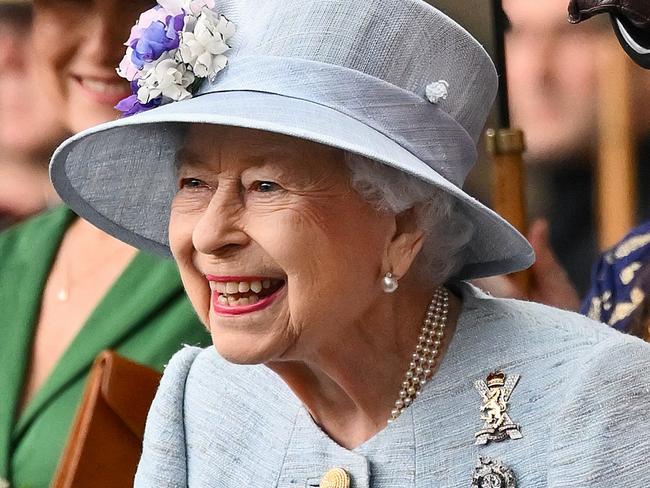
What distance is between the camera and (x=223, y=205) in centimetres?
136

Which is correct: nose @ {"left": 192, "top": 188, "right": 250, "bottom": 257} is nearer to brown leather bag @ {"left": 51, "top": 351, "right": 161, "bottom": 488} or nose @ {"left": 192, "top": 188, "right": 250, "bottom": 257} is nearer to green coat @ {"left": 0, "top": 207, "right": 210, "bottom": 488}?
brown leather bag @ {"left": 51, "top": 351, "right": 161, "bottom": 488}

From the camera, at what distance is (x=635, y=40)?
5.06ft

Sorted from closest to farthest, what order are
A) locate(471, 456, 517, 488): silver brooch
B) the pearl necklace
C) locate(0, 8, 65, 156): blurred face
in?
locate(471, 456, 517, 488): silver brooch → the pearl necklace → locate(0, 8, 65, 156): blurred face

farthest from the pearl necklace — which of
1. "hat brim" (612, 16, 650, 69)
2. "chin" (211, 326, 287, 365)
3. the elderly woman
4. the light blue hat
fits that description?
"hat brim" (612, 16, 650, 69)

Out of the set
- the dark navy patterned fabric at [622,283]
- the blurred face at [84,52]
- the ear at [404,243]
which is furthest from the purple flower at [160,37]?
the blurred face at [84,52]

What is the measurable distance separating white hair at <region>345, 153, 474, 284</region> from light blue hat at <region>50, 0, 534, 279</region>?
24mm

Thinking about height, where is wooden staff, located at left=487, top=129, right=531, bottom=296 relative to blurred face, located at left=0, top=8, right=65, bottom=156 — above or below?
above

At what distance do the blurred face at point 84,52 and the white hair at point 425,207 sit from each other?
1300mm

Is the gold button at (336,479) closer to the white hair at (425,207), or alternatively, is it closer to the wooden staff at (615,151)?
the white hair at (425,207)

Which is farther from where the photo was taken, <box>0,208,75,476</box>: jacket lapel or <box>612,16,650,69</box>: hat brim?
<box>0,208,75,476</box>: jacket lapel

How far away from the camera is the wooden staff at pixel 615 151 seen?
7.11ft

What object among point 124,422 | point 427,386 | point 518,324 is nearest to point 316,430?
point 427,386

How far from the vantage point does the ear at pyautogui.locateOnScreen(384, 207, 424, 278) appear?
1.44 meters

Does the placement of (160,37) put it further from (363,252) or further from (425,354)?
(425,354)
